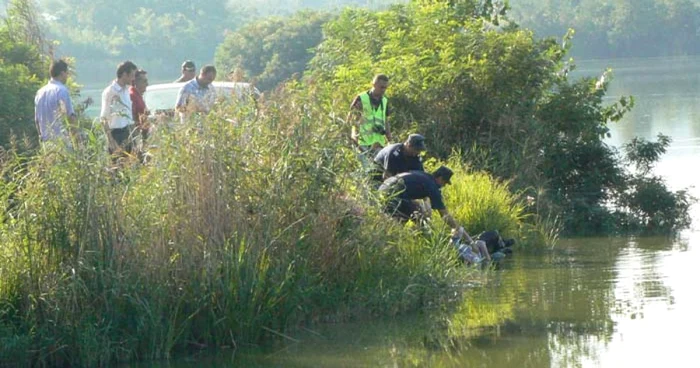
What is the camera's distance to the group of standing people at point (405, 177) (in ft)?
43.1

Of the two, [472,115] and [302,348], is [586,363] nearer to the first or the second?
[302,348]

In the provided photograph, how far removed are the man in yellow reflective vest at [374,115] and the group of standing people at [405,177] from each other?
0.02 m

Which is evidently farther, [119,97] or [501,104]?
[501,104]

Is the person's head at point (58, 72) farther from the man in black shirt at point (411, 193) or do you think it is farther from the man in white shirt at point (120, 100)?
the man in black shirt at point (411, 193)

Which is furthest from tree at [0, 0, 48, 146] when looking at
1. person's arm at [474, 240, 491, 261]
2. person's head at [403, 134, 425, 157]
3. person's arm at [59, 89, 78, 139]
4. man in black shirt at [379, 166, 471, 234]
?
person's arm at [474, 240, 491, 261]

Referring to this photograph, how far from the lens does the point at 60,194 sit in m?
10.4

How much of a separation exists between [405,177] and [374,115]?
2.51 meters

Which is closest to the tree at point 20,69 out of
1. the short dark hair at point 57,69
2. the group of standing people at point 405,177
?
the short dark hair at point 57,69

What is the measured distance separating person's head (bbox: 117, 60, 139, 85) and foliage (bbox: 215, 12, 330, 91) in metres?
26.9

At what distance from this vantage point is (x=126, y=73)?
51.0 feet

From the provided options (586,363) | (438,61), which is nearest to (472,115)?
(438,61)

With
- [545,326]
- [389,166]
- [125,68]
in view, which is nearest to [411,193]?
[389,166]

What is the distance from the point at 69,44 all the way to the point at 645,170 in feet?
267

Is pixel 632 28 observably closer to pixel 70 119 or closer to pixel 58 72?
pixel 58 72
